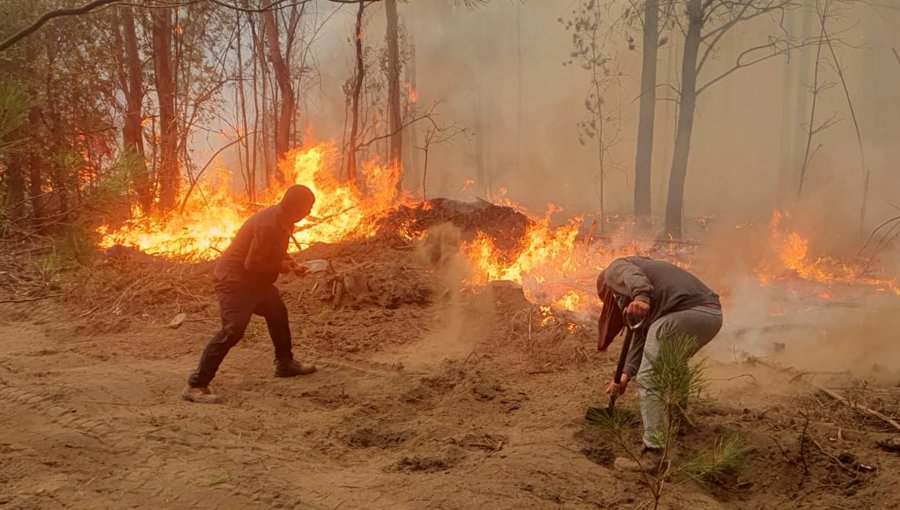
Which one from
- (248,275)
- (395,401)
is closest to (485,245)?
(395,401)

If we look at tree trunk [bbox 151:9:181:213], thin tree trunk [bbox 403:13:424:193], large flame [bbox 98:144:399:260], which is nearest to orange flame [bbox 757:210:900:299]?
large flame [bbox 98:144:399:260]

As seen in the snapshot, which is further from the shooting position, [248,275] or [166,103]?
[166,103]

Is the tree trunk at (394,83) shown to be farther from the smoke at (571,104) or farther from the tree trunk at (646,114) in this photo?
the smoke at (571,104)

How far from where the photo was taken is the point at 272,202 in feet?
41.5

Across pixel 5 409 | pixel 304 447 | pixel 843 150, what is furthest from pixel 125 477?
pixel 843 150

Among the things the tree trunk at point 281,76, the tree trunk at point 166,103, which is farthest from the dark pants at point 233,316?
the tree trunk at point 166,103

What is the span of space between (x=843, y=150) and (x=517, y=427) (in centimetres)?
2535

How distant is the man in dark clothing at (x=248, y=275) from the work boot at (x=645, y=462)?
3376 millimetres

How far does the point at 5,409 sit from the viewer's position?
486 centimetres

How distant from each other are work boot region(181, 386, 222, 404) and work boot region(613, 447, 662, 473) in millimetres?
3394

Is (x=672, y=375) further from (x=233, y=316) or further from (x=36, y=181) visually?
(x=36, y=181)

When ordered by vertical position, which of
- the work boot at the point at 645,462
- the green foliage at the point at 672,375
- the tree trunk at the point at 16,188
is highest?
the tree trunk at the point at 16,188

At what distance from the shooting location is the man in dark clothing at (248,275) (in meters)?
5.35

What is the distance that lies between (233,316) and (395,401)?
5.45 feet
